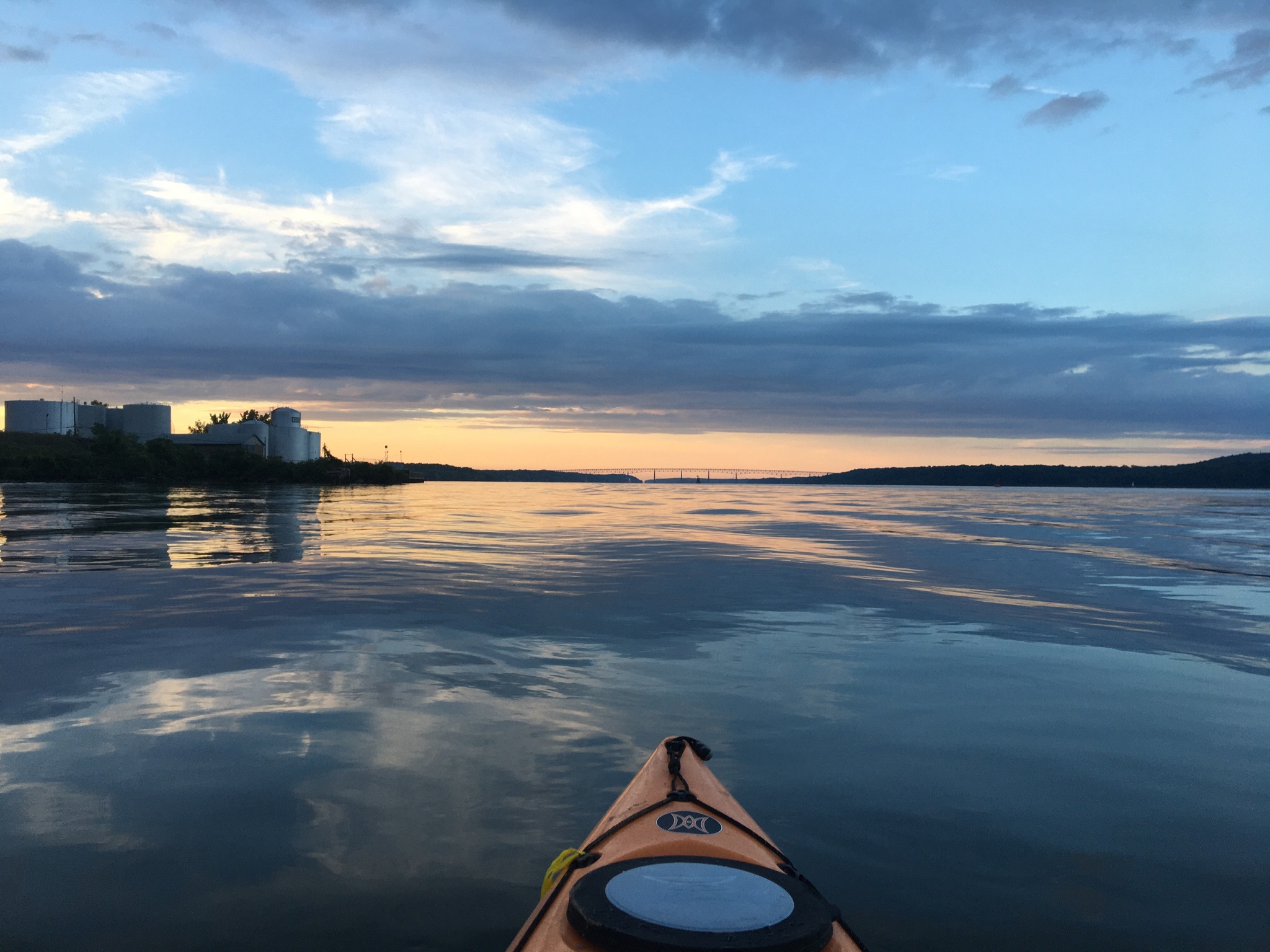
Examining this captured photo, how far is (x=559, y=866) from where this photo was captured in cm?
456

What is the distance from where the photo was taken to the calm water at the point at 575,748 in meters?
4.93

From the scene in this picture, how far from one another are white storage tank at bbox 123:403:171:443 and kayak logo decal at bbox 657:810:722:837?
636 ft

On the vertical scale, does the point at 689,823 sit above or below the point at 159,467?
below

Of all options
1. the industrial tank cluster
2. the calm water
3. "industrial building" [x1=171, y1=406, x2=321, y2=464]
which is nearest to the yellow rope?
the calm water

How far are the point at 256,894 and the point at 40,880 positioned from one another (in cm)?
138

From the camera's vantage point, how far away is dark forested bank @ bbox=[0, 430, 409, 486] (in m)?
110

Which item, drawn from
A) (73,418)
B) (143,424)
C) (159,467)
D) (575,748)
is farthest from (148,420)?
(575,748)

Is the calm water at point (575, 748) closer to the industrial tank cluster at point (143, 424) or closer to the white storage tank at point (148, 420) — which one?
the industrial tank cluster at point (143, 424)

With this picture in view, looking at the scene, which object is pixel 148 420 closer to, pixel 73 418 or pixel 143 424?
pixel 143 424

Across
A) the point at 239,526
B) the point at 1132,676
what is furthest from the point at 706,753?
the point at 239,526

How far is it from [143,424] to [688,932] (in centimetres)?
19902

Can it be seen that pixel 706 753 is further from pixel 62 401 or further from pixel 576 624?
pixel 62 401

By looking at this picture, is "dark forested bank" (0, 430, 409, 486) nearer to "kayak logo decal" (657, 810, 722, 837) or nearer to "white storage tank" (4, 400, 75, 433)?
"white storage tank" (4, 400, 75, 433)

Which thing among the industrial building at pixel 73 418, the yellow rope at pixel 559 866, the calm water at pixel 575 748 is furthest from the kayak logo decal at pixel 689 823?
the industrial building at pixel 73 418
